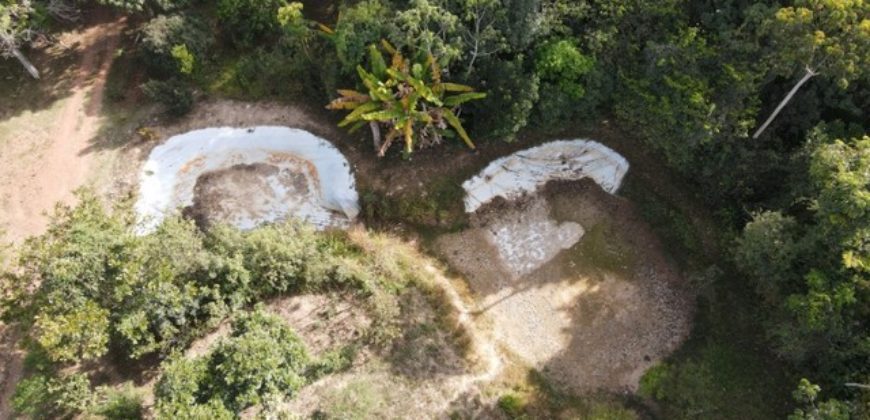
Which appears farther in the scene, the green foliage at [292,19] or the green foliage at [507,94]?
the green foliage at [292,19]

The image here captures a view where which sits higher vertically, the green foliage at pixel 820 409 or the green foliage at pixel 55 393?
the green foliage at pixel 820 409

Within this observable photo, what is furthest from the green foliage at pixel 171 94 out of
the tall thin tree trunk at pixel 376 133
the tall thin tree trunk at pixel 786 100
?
the tall thin tree trunk at pixel 786 100

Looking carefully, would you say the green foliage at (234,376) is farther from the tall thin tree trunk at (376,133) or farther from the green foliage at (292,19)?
the green foliage at (292,19)

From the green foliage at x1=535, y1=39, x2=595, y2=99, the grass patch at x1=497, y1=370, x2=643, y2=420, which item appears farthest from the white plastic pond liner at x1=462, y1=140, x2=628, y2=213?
the grass patch at x1=497, y1=370, x2=643, y2=420

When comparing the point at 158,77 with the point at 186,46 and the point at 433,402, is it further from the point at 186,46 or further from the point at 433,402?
the point at 433,402

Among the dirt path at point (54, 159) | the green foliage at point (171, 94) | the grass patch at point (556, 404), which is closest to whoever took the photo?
the grass patch at point (556, 404)
